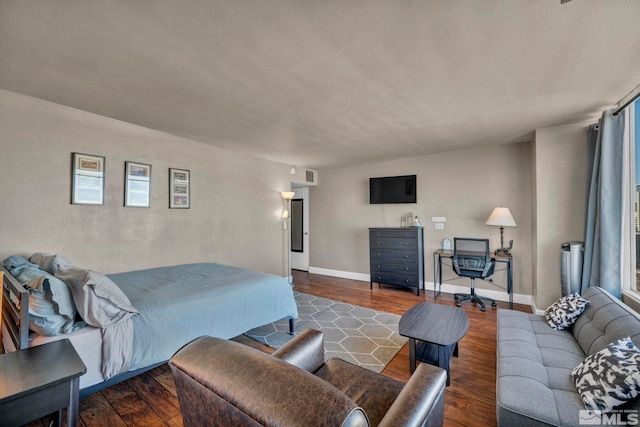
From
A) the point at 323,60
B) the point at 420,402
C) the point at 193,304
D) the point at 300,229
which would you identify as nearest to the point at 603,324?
the point at 420,402

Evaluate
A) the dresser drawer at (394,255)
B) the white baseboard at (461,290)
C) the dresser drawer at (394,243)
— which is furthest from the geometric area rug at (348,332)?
the white baseboard at (461,290)

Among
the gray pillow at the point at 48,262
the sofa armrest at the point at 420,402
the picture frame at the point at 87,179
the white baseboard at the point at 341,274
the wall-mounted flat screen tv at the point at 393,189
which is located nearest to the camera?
the sofa armrest at the point at 420,402

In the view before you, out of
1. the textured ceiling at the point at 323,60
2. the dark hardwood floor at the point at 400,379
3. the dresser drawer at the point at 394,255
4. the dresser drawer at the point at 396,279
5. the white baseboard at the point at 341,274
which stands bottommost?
the dark hardwood floor at the point at 400,379

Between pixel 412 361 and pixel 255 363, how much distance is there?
191 cm

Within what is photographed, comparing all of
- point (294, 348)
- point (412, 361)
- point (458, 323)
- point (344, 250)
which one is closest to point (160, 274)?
point (294, 348)

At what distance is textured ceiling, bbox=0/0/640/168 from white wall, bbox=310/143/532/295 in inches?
48.6

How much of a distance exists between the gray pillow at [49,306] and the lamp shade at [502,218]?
475cm

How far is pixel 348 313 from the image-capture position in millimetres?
3822

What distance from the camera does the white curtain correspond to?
268 cm

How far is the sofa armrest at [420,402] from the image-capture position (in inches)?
40.2

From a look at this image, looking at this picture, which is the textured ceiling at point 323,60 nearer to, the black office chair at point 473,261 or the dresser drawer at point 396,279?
the black office chair at point 473,261

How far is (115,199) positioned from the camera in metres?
3.21

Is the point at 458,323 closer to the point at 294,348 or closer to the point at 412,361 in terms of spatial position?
the point at 412,361

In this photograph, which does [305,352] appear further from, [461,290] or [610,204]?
[461,290]
